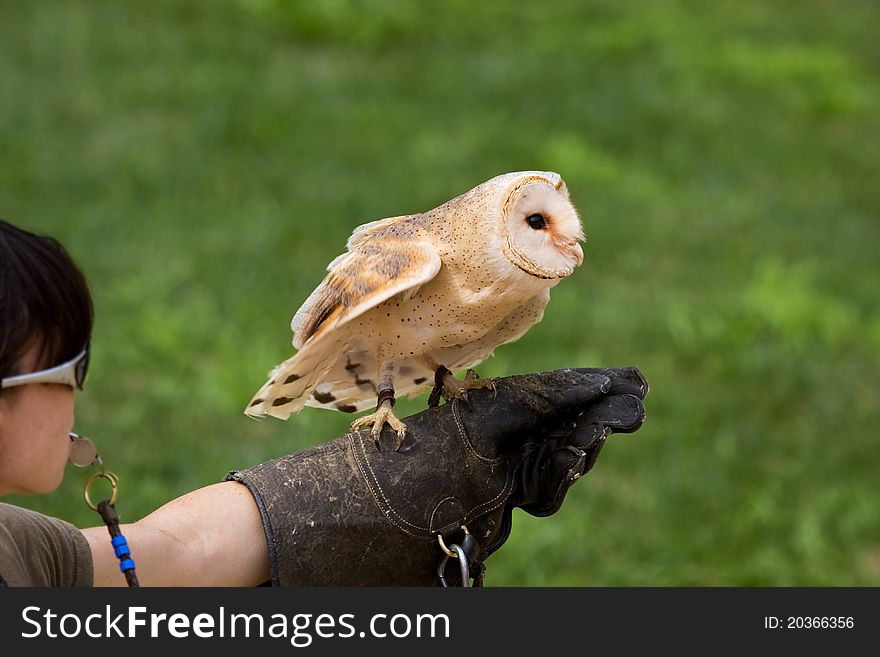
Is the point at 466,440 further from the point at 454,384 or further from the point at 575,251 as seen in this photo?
the point at 575,251

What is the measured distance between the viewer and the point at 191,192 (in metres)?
7.57

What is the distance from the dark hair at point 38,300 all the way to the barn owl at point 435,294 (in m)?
0.80

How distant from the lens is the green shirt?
2.25 metres

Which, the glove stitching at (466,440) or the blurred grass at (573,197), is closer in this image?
the glove stitching at (466,440)

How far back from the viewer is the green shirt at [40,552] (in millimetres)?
2250

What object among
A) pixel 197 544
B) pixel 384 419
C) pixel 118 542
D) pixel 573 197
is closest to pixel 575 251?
pixel 384 419

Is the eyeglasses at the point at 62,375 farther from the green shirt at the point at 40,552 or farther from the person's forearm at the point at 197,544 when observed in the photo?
the person's forearm at the point at 197,544

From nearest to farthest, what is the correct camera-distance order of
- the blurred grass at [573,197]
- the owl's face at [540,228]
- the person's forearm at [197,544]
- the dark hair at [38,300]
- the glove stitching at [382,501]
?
the dark hair at [38,300], the person's forearm at [197,544], the owl's face at [540,228], the glove stitching at [382,501], the blurred grass at [573,197]

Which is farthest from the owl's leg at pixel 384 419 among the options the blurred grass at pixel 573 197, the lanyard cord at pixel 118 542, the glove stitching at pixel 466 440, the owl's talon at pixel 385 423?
the blurred grass at pixel 573 197

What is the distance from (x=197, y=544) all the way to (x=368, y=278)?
2.34ft

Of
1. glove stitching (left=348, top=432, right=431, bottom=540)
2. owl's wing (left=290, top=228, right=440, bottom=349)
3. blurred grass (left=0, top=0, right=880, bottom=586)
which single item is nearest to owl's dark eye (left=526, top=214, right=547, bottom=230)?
owl's wing (left=290, top=228, right=440, bottom=349)

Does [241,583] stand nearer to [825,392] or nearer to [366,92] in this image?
[825,392]

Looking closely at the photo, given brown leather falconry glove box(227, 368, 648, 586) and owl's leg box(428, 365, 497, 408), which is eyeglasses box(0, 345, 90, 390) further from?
owl's leg box(428, 365, 497, 408)

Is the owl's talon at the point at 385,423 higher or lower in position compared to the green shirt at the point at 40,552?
higher
